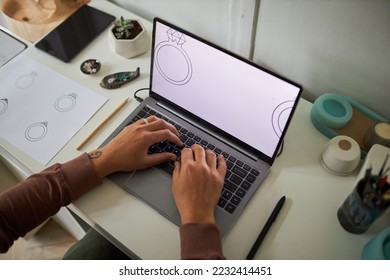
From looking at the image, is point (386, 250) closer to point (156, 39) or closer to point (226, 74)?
point (226, 74)

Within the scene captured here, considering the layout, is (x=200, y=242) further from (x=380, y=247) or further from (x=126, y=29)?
(x=126, y=29)

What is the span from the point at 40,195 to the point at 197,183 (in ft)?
1.06

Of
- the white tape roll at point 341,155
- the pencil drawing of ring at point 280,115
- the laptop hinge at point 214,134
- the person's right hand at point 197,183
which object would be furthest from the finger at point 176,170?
the white tape roll at point 341,155

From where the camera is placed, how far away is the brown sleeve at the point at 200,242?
62 cm

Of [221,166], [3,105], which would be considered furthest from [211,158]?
[3,105]

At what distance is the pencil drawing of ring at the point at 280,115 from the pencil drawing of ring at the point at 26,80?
0.66 meters

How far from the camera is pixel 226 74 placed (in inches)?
27.9

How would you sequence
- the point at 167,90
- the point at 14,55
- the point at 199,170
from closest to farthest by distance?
the point at 199,170
the point at 167,90
the point at 14,55

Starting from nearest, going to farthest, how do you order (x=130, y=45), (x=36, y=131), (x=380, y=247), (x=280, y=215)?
1. (x=380, y=247)
2. (x=280, y=215)
3. (x=36, y=131)
4. (x=130, y=45)

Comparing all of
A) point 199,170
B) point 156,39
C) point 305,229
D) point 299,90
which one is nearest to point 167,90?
point 156,39

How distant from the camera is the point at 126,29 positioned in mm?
949
